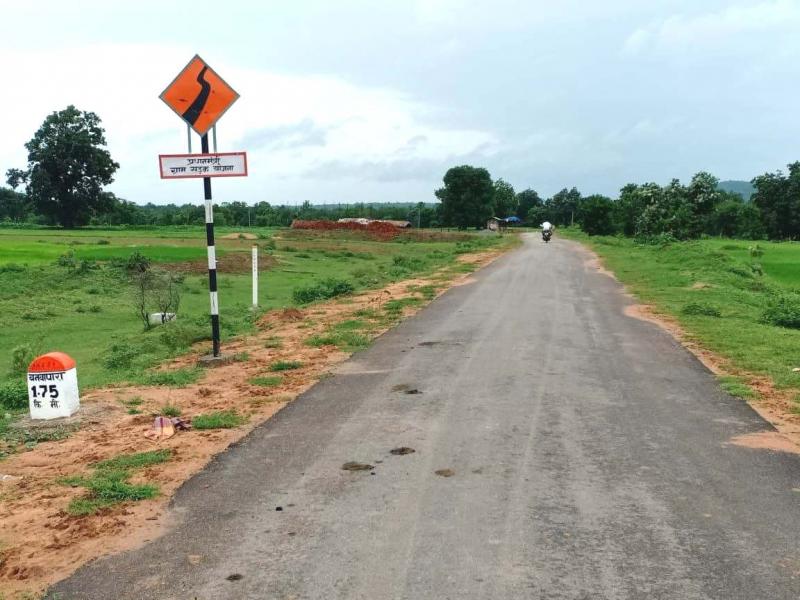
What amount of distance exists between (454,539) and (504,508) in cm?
58

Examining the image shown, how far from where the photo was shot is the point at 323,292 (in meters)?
19.8

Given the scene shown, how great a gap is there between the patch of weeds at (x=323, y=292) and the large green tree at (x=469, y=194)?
3350 inches

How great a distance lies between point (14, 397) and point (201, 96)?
14.8 feet

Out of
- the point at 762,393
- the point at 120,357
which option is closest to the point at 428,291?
the point at 120,357

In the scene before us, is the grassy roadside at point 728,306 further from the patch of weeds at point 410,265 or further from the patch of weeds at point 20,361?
the patch of weeds at point 20,361

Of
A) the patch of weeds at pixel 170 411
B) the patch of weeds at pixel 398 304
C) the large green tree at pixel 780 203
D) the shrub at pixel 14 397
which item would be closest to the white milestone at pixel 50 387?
the patch of weeds at pixel 170 411

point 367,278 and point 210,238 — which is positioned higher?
point 210,238

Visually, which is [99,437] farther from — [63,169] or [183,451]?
[63,169]

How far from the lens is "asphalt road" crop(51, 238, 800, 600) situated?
11.9ft

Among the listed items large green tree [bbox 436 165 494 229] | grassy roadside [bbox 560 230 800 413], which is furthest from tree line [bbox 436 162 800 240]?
grassy roadside [bbox 560 230 800 413]

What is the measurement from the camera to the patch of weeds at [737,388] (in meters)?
7.54

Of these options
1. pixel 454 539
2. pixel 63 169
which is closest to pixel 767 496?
pixel 454 539

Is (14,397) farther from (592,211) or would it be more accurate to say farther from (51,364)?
(592,211)

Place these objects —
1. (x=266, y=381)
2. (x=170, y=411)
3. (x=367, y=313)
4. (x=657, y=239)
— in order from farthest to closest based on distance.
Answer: (x=657, y=239) < (x=367, y=313) < (x=266, y=381) < (x=170, y=411)
